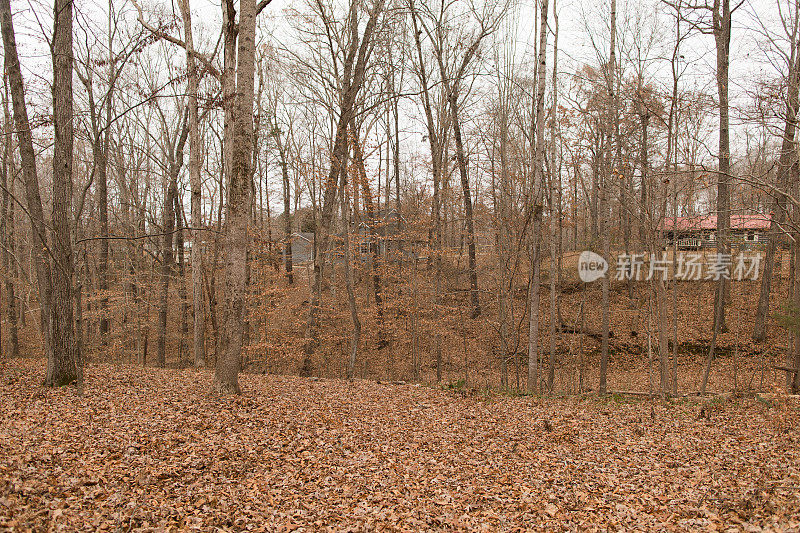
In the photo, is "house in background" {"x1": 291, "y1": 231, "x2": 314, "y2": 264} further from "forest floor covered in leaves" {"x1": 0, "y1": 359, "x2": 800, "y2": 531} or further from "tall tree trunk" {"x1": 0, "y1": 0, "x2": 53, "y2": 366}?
"forest floor covered in leaves" {"x1": 0, "y1": 359, "x2": 800, "y2": 531}

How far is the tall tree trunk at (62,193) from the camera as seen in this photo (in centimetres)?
707

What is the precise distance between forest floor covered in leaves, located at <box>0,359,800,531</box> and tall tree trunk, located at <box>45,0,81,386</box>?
713 mm

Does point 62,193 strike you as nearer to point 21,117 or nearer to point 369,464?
point 21,117

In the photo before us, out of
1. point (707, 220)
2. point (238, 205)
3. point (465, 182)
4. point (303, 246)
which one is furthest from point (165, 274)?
point (707, 220)

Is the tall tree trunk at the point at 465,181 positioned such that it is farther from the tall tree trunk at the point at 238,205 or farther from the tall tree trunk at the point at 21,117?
the tall tree trunk at the point at 21,117

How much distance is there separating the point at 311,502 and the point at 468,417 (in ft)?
13.9

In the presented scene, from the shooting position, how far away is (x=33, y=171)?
24.6ft

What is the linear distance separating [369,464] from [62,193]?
21.5 feet

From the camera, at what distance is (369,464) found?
543 cm

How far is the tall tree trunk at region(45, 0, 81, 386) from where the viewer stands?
7.07 meters

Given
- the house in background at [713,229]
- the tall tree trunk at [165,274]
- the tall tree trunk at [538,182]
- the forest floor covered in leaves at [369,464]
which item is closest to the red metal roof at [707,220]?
the house in background at [713,229]

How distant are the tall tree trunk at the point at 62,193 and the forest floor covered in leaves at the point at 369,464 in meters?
0.71

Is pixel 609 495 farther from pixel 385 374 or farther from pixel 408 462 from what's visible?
pixel 385 374

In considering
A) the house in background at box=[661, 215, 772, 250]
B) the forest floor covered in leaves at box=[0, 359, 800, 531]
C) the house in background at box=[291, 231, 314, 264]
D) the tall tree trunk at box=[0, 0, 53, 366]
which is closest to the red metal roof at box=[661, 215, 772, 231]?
the house in background at box=[661, 215, 772, 250]
